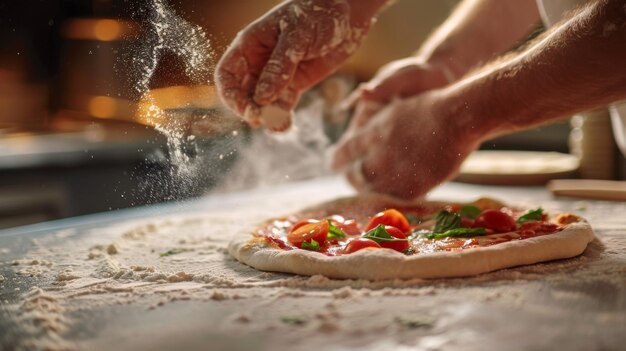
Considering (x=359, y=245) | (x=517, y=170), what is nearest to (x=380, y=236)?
(x=359, y=245)

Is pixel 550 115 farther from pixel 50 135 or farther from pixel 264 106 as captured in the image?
pixel 50 135

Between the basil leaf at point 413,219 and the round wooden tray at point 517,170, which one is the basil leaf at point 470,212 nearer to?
the basil leaf at point 413,219

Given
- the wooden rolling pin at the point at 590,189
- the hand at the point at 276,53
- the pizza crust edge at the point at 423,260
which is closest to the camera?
the pizza crust edge at the point at 423,260

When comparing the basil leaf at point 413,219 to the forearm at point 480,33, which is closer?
the basil leaf at point 413,219

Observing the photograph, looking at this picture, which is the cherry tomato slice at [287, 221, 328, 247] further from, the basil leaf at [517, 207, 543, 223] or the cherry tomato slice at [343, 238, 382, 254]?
the basil leaf at [517, 207, 543, 223]

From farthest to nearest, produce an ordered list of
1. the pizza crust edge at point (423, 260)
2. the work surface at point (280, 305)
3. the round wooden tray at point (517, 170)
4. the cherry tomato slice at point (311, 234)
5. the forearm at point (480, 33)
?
the round wooden tray at point (517, 170) → the forearm at point (480, 33) → the cherry tomato slice at point (311, 234) → the pizza crust edge at point (423, 260) → the work surface at point (280, 305)

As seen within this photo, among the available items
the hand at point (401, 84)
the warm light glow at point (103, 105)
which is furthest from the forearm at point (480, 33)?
the warm light glow at point (103, 105)

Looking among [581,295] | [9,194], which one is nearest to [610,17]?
[581,295]
